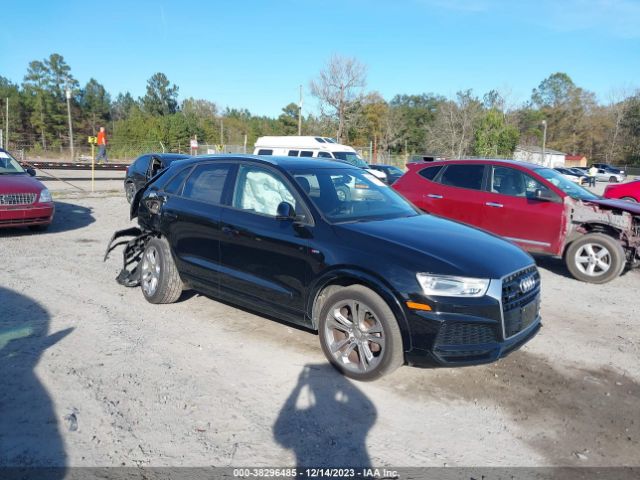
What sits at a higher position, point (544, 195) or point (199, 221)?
point (544, 195)

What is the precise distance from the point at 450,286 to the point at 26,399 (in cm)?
315

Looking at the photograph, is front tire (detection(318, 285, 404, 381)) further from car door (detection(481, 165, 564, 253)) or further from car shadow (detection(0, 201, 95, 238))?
car shadow (detection(0, 201, 95, 238))

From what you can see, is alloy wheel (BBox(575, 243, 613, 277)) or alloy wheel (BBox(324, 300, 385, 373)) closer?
alloy wheel (BBox(324, 300, 385, 373))

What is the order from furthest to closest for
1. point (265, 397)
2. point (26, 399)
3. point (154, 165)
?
1. point (154, 165)
2. point (265, 397)
3. point (26, 399)

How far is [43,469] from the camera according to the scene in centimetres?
276

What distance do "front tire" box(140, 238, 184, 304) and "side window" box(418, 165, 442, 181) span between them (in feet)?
16.5

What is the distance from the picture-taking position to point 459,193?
8.27m

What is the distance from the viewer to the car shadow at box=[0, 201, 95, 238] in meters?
9.73

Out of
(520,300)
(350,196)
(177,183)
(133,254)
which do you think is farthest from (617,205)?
(133,254)

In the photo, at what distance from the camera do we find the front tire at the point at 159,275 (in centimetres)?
550

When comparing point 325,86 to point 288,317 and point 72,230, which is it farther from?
point 288,317

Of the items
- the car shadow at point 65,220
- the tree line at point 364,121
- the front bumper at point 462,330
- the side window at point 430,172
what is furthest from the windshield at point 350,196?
the tree line at point 364,121

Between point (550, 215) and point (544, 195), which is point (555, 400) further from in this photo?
point (544, 195)

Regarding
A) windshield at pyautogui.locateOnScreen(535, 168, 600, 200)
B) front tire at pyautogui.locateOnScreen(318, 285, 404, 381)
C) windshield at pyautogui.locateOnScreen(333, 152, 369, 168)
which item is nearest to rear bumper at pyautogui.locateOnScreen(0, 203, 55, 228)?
front tire at pyautogui.locateOnScreen(318, 285, 404, 381)
